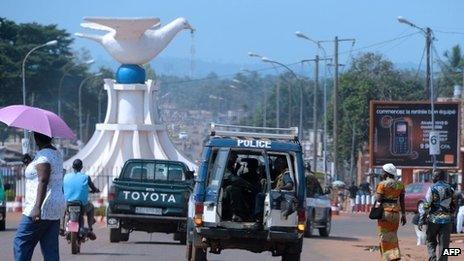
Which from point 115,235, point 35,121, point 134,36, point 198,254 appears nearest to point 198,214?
point 198,254

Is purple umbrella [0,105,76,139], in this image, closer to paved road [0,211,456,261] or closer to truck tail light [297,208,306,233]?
truck tail light [297,208,306,233]

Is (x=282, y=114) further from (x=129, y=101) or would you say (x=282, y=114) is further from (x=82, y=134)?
(x=129, y=101)

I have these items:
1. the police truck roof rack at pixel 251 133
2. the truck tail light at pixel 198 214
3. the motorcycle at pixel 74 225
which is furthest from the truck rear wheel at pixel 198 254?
→ the motorcycle at pixel 74 225

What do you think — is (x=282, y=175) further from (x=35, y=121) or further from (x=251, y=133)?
(x=35, y=121)

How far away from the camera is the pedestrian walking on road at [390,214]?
17.6 m

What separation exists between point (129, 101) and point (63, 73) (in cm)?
3598

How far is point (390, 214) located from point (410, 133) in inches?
1631

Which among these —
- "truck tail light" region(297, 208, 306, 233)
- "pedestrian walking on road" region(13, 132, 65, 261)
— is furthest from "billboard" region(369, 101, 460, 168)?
"pedestrian walking on road" region(13, 132, 65, 261)

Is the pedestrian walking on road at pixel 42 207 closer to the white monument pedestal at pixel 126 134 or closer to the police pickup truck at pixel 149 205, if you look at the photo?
the police pickup truck at pixel 149 205

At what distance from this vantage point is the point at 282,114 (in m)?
130

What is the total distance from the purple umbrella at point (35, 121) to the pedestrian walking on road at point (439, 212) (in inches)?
285

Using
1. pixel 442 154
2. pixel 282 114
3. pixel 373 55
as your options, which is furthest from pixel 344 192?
pixel 282 114

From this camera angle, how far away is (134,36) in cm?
5684

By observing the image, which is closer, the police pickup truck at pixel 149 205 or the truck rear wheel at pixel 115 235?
the police pickup truck at pixel 149 205
